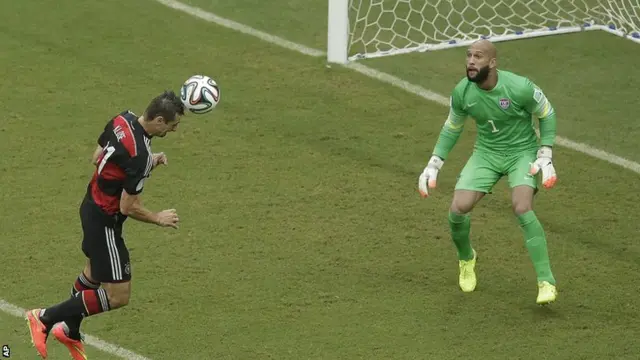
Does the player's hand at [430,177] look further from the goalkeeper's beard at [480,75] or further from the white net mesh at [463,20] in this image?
the white net mesh at [463,20]

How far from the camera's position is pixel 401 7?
44.7ft

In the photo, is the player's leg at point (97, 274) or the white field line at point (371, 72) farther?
the white field line at point (371, 72)

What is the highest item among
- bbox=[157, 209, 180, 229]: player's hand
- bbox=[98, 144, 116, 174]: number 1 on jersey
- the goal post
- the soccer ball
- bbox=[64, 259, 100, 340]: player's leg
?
the soccer ball

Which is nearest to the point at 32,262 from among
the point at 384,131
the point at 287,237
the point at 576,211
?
the point at 287,237

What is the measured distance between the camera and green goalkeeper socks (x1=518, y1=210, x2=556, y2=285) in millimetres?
8914

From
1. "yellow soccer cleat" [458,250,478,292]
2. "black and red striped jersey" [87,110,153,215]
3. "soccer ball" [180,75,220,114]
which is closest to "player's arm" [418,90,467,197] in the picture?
"yellow soccer cleat" [458,250,478,292]

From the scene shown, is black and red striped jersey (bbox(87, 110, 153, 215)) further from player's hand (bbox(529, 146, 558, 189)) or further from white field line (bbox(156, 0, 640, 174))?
white field line (bbox(156, 0, 640, 174))

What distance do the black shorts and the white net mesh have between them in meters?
5.03

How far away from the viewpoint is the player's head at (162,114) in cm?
789

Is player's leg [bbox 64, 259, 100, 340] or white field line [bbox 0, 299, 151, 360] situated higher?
player's leg [bbox 64, 259, 100, 340]

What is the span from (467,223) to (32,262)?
3.30m

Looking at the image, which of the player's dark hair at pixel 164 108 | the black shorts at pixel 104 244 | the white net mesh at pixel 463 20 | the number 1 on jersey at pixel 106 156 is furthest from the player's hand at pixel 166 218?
the white net mesh at pixel 463 20

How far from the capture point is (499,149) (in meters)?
9.26

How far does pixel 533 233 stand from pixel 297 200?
2.38 m
